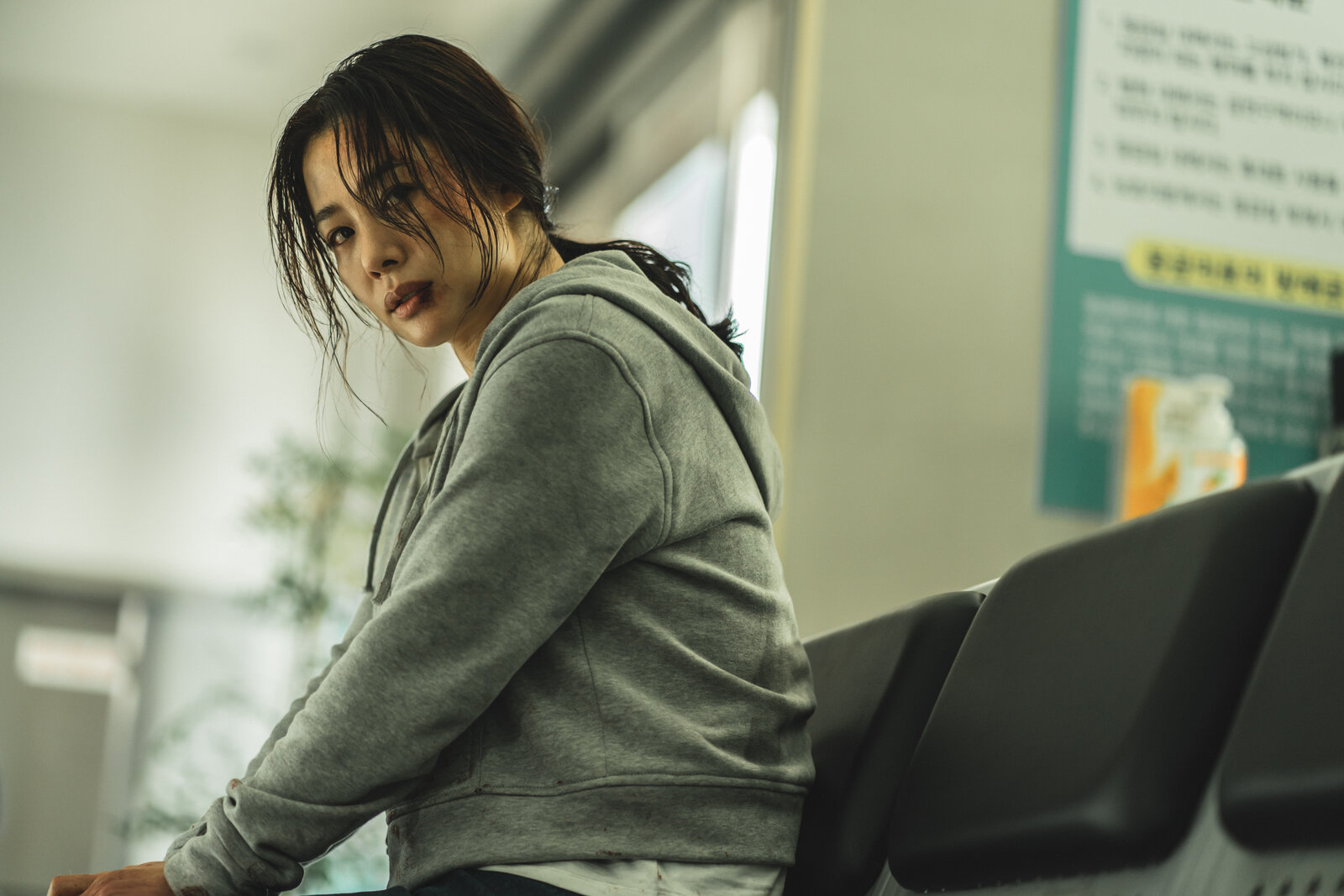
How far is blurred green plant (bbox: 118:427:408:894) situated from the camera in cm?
374

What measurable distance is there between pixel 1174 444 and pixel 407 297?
1295 mm

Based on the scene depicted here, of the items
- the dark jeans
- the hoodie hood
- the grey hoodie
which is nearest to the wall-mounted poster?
the hoodie hood

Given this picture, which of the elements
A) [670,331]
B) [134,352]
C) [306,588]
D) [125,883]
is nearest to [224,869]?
[125,883]

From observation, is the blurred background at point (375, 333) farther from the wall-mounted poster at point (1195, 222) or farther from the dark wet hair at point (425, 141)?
the dark wet hair at point (425, 141)

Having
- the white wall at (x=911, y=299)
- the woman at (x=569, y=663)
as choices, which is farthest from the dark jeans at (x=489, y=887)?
the white wall at (x=911, y=299)

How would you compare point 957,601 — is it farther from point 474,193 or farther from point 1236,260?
point 1236,260

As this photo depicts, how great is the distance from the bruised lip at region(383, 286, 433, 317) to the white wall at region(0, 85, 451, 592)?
144 inches

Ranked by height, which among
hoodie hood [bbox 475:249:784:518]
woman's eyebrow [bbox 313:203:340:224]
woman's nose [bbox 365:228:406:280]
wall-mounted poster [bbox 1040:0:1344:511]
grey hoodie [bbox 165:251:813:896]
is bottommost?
grey hoodie [bbox 165:251:813:896]

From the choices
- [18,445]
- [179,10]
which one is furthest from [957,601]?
[18,445]

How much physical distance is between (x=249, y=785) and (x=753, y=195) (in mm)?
1917

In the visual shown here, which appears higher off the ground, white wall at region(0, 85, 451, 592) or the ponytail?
white wall at region(0, 85, 451, 592)

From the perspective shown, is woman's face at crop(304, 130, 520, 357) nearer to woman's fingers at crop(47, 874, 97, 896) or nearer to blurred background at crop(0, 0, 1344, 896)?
blurred background at crop(0, 0, 1344, 896)

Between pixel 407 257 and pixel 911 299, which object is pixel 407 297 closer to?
pixel 407 257

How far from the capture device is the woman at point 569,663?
798 millimetres
